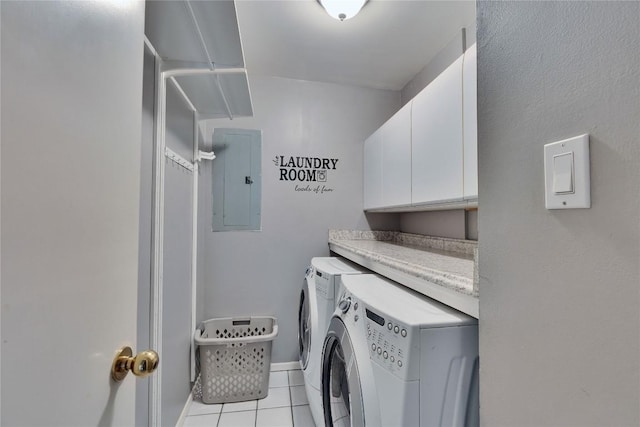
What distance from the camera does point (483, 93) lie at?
2.12ft

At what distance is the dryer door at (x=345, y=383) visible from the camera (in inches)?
32.7

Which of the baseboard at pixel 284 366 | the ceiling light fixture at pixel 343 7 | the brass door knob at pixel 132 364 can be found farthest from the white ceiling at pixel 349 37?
the baseboard at pixel 284 366

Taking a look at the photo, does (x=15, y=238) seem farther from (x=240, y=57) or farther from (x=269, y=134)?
(x=269, y=134)

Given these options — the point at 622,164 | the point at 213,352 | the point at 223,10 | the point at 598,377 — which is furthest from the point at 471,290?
the point at 213,352

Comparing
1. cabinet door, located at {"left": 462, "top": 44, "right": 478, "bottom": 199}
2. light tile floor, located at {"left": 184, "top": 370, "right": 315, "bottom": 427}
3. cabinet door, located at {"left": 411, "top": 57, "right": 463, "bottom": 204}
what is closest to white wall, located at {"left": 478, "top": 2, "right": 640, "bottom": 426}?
cabinet door, located at {"left": 462, "top": 44, "right": 478, "bottom": 199}

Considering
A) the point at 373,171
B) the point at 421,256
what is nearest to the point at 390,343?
the point at 421,256

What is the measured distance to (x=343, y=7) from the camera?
1.53 meters

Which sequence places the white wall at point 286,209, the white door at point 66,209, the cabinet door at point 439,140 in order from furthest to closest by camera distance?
the white wall at point 286,209 < the cabinet door at point 439,140 < the white door at point 66,209

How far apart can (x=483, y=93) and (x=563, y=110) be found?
211 millimetres

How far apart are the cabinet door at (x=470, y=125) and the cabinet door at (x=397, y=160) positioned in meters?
0.50

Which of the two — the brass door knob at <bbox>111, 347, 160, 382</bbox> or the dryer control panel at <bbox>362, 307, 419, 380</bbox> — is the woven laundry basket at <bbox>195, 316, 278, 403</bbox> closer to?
the dryer control panel at <bbox>362, 307, 419, 380</bbox>

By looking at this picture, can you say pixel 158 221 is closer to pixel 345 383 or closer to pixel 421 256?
pixel 345 383

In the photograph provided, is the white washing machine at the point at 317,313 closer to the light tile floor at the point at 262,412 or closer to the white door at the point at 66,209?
the light tile floor at the point at 262,412

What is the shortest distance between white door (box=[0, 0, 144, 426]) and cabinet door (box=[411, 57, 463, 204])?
4.16ft
